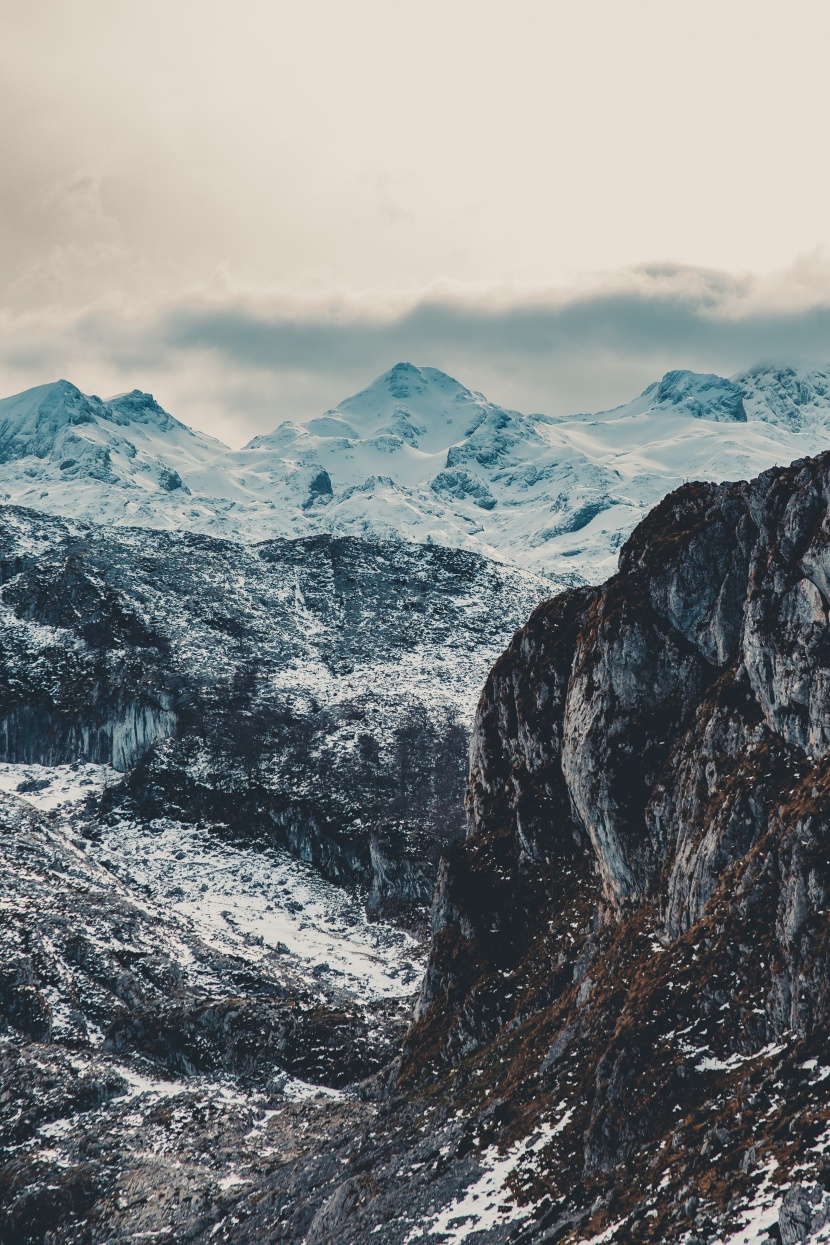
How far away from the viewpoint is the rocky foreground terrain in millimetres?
63812

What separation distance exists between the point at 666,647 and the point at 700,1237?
60483 mm

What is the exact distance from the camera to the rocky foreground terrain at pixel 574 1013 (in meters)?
63.8

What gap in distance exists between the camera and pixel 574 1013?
8775 centimetres

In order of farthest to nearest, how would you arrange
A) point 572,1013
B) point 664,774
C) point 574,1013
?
point 664,774 → point 572,1013 → point 574,1013

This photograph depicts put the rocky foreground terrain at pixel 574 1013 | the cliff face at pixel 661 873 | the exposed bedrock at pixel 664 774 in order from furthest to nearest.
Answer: the exposed bedrock at pixel 664 774 < the rocky foreground terrain at pixel 574 1013 < the cliff face at pixel 661 873

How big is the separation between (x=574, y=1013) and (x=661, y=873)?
45.2 ft

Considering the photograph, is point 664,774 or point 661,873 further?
point 664,774

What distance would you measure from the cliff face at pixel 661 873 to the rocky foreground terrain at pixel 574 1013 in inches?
10.6

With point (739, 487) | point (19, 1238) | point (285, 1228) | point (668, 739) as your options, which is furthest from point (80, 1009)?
point (739, 487)

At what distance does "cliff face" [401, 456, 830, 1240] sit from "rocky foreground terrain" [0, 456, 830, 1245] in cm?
27

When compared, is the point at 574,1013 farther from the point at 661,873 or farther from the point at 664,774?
the point at 664,774

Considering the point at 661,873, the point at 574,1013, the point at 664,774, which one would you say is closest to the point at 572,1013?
the point at 574,1013

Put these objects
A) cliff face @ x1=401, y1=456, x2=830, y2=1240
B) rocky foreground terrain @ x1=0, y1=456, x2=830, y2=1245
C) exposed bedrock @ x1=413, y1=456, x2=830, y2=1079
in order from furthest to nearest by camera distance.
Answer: exposed bedrock @ x1=413, y1=456, x2=830, y2=1079
rocky foreground terrain @ x1=0, y1=456, x2=830, y2=1245
cliff face @ x1=401, y1=456, x2=830, y2=1240

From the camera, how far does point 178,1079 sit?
147m
